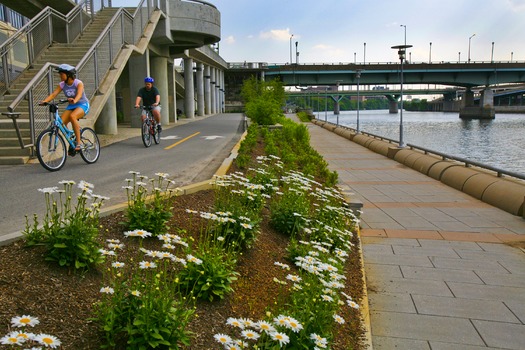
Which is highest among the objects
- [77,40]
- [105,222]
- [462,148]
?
[77,40]

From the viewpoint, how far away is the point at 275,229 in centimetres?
610

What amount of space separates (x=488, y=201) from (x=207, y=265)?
9327 mm

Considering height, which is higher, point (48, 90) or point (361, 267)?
point (48, 90)

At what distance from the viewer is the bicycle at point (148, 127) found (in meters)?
14.4

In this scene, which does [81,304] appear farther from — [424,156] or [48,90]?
[424,156]

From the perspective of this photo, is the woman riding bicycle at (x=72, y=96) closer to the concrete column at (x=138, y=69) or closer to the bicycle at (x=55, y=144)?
the bicycle at (x=55, y=144)

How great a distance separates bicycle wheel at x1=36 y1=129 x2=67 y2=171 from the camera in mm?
9086

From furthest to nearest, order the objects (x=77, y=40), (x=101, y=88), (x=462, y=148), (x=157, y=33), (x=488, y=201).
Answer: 1. (x=462, y=148)
2. (x=157, y=33)
3. (x=77, y=40)
4. (x=101, y=88)
5. (x=488, y=201)

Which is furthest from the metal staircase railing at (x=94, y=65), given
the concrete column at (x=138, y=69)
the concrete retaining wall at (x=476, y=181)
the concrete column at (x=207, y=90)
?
the concrete column at (x=207, y=90)

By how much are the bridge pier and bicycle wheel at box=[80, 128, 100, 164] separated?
306 ft

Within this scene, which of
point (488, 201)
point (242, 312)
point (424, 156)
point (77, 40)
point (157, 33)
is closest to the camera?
point (242, 312)

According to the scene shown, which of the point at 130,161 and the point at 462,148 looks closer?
the point at 130,161

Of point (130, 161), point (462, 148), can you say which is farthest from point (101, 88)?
point (462, 148)

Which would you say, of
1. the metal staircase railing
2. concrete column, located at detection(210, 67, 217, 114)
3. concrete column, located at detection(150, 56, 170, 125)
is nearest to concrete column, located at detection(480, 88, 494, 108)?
concrete column, located at detection(210, 67, 217, 114)
